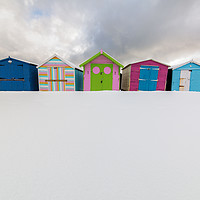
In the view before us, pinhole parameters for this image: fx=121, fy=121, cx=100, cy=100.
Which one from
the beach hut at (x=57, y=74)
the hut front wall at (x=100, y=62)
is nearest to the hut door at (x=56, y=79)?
the beach hut at (x=57, y=74)

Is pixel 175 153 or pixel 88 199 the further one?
pixel 175 153

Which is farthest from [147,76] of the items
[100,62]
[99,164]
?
[99,164]

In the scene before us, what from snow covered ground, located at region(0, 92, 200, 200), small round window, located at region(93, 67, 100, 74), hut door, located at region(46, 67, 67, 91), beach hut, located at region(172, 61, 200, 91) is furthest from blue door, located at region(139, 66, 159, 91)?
snow covered ground, located at region(0, 92, 200, 200)

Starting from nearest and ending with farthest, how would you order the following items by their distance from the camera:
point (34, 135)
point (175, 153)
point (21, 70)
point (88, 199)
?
1. point (88, 199)
2. point (175, 153)
3. point (34, 135)
4. point (21, 70)

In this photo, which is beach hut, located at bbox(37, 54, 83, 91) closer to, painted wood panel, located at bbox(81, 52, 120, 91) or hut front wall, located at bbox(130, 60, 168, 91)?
painted wood panel, located at bbox(81, 52, 120, 91)

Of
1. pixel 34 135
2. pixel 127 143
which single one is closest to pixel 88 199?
pixel 127 143

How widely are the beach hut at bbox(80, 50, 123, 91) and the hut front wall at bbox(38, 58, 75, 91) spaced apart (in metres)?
0.51

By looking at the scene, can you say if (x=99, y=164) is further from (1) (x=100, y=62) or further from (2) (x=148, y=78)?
(2) (x=148, y=78)

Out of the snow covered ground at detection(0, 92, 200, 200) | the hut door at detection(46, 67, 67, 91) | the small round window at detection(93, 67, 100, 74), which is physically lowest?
the snow covered ground at detection(0, 92, 200, 200)

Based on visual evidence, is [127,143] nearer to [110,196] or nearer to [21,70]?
[110,196]

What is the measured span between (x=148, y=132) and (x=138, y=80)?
4091 mm

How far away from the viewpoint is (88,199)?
297 millimetres

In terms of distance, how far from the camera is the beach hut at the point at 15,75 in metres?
4.24

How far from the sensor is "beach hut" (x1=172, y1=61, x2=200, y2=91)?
186 inches
